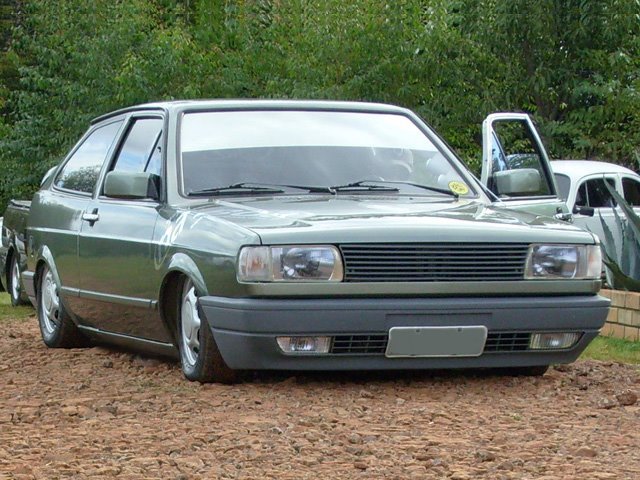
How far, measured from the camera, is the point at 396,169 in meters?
8.57

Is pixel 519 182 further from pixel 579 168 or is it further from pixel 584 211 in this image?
pixel 579 168

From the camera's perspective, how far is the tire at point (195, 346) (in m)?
7.47

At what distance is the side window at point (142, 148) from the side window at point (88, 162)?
24 cm

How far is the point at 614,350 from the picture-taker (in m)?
10.2

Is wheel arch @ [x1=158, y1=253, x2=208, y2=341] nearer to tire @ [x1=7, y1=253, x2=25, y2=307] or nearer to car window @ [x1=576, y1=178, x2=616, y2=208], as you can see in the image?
tire @ [x1=7, y1=253, x2=25, y2=307]

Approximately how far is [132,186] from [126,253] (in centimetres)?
40

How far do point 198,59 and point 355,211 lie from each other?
22.3 metres

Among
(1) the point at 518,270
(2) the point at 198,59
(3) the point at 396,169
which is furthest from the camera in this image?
(2) the point at 198,59

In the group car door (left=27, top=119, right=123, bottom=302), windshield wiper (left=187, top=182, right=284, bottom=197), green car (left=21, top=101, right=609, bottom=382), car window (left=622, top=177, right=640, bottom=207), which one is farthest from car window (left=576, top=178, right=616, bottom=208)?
windshield wiper (left=187, top=182, right=284, bottom=197)

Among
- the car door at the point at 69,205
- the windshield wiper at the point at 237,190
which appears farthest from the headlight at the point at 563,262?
the car door at the point at 69,205

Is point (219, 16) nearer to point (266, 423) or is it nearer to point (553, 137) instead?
point (553, 137)

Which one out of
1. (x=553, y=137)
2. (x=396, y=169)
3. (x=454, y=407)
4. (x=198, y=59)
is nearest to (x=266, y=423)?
(x=454, y=407)

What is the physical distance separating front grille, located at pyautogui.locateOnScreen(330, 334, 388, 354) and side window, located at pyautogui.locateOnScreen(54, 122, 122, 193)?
2829mm

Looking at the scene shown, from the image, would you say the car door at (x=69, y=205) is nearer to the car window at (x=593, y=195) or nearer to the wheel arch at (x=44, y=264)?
the wheel arch at (x=44, y=264)
